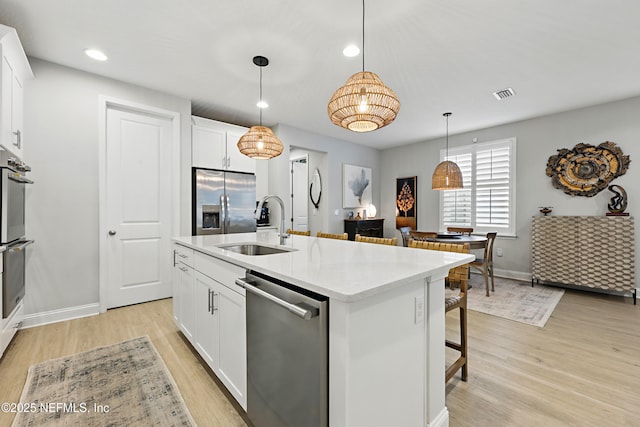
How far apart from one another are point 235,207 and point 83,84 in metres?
2.22

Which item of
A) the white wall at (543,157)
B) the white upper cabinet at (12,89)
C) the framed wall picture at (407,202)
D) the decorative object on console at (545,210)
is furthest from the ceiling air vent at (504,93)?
the white upper cabinet at (12,89)

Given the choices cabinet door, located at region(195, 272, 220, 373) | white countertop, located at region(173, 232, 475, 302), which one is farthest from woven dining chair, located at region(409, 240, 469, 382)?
cabinet door, located at region(195, 272, 220, 373)

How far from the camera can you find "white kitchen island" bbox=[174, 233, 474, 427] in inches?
38.7

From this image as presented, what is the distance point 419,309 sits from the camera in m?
1.29

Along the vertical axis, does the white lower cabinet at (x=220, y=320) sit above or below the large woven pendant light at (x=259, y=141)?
below

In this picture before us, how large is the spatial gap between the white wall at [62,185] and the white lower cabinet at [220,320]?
70.1 inches

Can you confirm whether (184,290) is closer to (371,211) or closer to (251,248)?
(251,248)

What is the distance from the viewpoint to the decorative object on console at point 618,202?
3.75 meters

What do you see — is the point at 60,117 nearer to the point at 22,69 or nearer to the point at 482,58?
the point at 22,69

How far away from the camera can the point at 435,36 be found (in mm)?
2484

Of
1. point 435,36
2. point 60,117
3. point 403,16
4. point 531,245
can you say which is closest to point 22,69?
point 60,117

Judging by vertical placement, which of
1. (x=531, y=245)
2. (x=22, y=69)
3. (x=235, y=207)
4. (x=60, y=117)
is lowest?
(x=531, y=245)

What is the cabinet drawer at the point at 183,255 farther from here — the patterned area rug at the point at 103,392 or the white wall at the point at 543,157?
the white wall at the point at 543,157

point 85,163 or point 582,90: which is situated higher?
point 582,90
